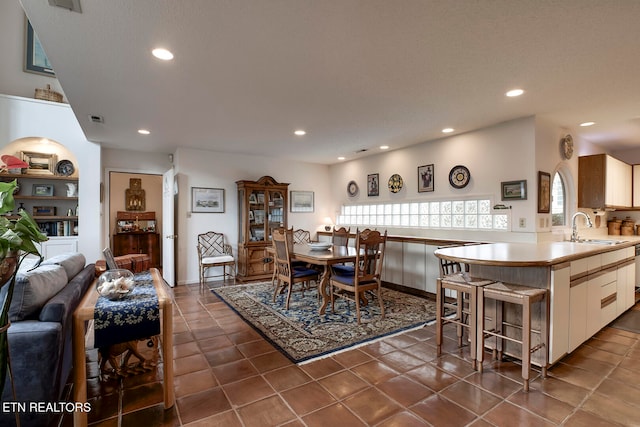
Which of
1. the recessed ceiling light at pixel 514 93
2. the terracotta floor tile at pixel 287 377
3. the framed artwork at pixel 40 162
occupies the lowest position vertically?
A: the terracotta floor tile at pixel 287 377

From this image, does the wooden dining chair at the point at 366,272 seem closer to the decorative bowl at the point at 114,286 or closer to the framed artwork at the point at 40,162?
the decorative bowl at the point at 114,286

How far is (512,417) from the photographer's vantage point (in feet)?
5.77

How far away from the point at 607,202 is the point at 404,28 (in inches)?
165

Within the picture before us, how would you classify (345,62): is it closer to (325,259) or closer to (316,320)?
(325,259)

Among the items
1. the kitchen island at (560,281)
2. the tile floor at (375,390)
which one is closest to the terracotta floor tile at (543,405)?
the tile floor at (375,390)

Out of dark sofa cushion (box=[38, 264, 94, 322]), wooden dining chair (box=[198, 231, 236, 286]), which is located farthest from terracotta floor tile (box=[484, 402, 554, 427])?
wooden dining chair (box=[198, 231, 236, 286])

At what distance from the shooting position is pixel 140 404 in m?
1.92

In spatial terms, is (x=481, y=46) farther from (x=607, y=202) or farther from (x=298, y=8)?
(x=607, y=202)

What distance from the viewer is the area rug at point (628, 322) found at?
3.10 metres

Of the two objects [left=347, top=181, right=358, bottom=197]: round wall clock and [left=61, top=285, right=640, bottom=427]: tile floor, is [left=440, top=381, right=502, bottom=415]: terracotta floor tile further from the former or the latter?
[left=347, top=181, right=358, bottom=197]: round wall clock

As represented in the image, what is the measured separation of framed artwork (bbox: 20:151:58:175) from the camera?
458cm

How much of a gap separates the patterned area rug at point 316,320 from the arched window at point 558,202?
2066 millimetres

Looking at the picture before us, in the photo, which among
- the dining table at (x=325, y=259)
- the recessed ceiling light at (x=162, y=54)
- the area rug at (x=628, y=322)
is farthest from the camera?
the dining table at (x=325, y=259)

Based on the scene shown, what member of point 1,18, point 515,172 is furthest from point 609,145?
point 1,18
